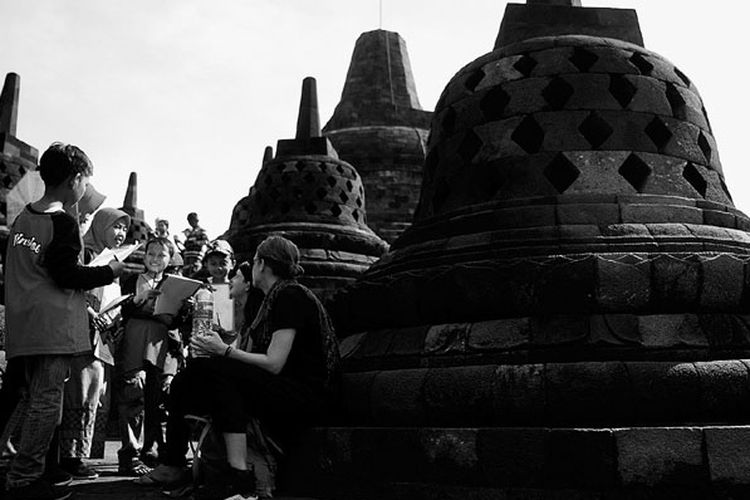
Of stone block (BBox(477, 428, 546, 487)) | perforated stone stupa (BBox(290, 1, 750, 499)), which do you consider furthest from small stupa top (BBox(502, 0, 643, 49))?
stone block (BBox(477, 428, 546, 487))

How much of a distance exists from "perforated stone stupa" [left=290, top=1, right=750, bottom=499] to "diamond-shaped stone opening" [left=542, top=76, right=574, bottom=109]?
0.01 meters

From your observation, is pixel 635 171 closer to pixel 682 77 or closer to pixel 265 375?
pixel 682 77

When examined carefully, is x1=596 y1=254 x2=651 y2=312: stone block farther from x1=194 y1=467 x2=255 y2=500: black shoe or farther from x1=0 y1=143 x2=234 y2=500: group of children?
x1=0 y1=143 x2=234 y2=500: group of children

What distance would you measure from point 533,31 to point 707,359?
240cm

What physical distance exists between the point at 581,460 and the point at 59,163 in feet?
8.26

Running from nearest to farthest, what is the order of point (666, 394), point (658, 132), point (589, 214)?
point (666, 394)
point (589, 214)
point (658, 132)

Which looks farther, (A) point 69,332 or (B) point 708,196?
(B) point 708,196

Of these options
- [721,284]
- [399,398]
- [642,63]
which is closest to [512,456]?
[399,398]

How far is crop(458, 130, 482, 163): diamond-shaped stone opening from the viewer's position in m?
4.15

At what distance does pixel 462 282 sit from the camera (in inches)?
132

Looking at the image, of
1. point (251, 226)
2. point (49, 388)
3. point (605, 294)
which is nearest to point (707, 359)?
point (605, 294)

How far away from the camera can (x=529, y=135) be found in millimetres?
3971

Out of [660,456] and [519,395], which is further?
[519,395]

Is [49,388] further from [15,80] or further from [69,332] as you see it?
[15,80]
